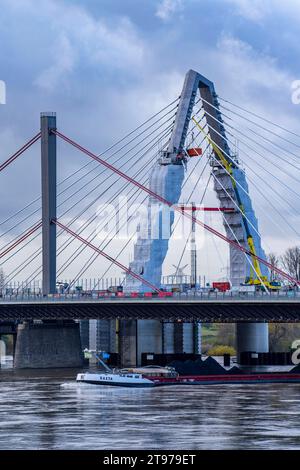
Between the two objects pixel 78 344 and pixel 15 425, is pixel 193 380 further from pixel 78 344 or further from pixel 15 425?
pixel 15 425

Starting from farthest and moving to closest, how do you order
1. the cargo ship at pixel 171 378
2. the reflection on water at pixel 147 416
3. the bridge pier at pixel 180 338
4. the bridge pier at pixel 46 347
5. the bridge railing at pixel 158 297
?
the bridge pier at pixel 180 338 < the bridge pier at pixel 46 347 < the bridge railing at pixel 158 297 < the cargo ship at pixel 171 378 < the reflection on water at pixel 147 416

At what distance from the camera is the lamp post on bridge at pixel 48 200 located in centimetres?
15038

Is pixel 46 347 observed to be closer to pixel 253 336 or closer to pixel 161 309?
pixel 161 309

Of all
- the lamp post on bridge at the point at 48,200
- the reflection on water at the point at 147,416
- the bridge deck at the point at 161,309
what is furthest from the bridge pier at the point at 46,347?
the reflection on water at the point at 147,416

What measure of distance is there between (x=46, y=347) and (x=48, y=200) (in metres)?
19.4

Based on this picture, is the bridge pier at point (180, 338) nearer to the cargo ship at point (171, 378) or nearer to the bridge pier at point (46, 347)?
the bridge pier at point (46, 347)

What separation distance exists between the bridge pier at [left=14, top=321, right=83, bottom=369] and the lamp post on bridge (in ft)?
33.3

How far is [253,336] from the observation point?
559ft

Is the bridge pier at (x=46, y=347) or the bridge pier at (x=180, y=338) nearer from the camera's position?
the bridge pier at (x=46, y=347)

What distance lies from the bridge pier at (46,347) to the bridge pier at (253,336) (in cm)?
2150

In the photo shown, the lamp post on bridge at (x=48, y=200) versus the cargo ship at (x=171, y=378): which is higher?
the lamp post on bridge at (x=48, y=200)

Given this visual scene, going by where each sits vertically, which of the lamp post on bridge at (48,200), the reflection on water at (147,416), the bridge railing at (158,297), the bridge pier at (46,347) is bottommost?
the reflection on water at (147,416)

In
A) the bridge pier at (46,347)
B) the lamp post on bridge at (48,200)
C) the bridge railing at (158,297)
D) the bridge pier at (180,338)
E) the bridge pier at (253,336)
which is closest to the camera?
the bridge railing at (158,297)

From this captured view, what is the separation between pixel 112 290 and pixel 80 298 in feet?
61.5
